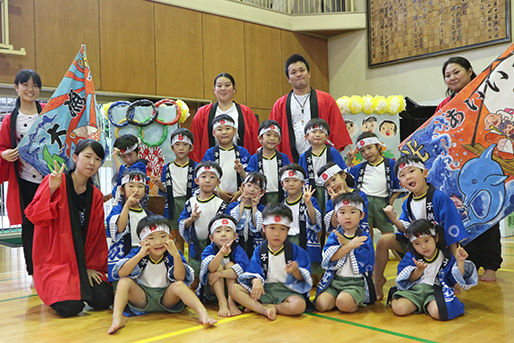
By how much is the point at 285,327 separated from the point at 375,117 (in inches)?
150

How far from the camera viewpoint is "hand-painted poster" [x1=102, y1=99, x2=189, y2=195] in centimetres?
518

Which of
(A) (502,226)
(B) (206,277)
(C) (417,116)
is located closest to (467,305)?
(B) (206,277)

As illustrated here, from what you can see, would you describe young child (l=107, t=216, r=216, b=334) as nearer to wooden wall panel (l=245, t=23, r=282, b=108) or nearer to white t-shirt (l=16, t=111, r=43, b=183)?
white t-shirt (l=16, t=111, r=43, b=183)

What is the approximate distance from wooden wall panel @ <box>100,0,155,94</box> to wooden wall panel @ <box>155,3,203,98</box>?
0.50 feet

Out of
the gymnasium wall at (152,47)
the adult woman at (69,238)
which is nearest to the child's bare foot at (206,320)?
the adult woman at (69,238)

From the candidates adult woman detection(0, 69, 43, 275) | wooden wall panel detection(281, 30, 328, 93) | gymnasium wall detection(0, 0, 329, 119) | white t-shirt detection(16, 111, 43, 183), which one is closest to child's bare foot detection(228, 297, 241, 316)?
adult woman detection(0, 69, 43, 275)

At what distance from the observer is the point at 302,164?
4184mm

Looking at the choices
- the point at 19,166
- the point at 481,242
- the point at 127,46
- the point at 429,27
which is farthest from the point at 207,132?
the point at 429,27

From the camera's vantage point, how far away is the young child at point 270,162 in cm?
413

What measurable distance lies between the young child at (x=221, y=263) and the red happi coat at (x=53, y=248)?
881mm

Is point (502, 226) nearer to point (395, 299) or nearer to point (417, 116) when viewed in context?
point (417, 116)

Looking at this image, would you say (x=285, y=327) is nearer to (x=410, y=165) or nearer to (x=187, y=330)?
(x=187, y=330)

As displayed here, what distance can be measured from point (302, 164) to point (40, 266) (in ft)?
7.12

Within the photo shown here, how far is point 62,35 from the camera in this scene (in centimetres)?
785
